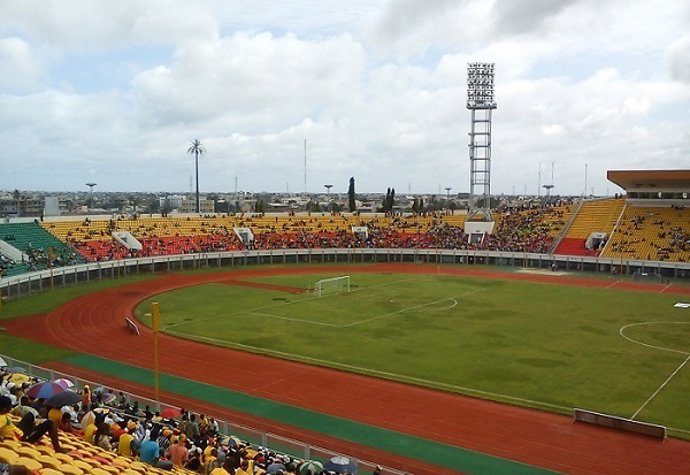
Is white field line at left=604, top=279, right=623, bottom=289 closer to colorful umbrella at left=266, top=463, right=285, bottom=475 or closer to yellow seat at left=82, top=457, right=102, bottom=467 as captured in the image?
colorful umbrella at left=266, top=463, right=285, bottom=475

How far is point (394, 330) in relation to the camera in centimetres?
3678

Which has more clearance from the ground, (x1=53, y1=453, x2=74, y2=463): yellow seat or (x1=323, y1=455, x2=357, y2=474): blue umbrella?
(x1=53, y1=453, x2=74, y2=463): yellow seat

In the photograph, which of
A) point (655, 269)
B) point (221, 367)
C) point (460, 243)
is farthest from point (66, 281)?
point (655, 269)

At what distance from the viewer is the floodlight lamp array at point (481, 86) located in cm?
7475

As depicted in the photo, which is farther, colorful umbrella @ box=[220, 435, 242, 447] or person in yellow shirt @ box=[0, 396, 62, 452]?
colorful umbrella @ box=[220, 435, 242, 447]

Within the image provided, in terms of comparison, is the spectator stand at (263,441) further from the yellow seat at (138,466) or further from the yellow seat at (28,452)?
the yellow seat at (28,452)

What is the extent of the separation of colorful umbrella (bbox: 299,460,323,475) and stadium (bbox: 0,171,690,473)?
62.6 inches

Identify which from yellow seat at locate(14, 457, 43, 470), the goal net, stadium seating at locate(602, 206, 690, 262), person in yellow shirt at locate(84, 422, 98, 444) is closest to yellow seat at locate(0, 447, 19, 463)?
yellow seat at locate(14, 457, 43, 470)

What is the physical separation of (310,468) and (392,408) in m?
9.82

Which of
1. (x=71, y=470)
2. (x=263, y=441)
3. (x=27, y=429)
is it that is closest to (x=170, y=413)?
(x=263, y=441)

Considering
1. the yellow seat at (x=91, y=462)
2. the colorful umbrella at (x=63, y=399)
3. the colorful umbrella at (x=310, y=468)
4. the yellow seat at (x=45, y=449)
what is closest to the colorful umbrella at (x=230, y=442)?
the colorful umbrella at (x=310, y=468)

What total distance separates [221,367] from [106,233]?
43.3 meters

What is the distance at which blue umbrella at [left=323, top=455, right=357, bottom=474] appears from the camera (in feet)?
47.9

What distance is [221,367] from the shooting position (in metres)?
29.2
